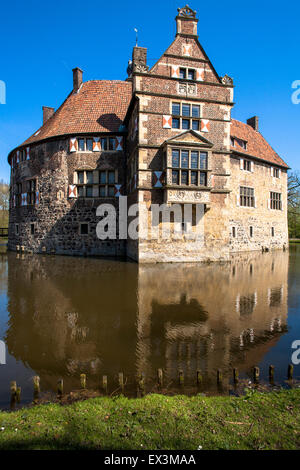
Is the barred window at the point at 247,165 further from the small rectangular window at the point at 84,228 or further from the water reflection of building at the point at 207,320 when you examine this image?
the small rectangular window at the point at 84,228

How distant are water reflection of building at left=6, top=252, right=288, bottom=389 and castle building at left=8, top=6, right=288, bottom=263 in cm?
555

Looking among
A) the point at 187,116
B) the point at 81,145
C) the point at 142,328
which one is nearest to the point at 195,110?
the point at 187,116

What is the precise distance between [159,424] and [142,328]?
10.6 feet

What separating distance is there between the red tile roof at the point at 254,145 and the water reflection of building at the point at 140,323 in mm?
16300

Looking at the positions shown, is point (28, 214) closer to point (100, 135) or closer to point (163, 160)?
point (100, 135)

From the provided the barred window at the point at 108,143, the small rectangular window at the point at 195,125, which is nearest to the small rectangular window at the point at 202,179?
the small rectangular window at the point at 195,125

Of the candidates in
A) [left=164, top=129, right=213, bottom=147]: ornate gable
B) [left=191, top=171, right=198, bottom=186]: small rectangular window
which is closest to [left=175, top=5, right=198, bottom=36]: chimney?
[left=164, top=129, right=213, bottom=147]: ornate gable

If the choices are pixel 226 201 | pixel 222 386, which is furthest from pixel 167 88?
pixel 222 386

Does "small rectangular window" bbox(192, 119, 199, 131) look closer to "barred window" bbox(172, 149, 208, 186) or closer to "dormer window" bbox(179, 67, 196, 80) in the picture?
"barred window" bbox(172, 149, 208, 186)

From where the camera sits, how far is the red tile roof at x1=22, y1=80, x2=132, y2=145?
2070cm

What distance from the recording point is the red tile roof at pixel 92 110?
67.9 ft

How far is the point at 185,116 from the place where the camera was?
1656 centimetres

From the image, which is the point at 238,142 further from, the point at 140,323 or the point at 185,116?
the point at 140,323

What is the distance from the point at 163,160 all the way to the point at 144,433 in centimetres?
1465
